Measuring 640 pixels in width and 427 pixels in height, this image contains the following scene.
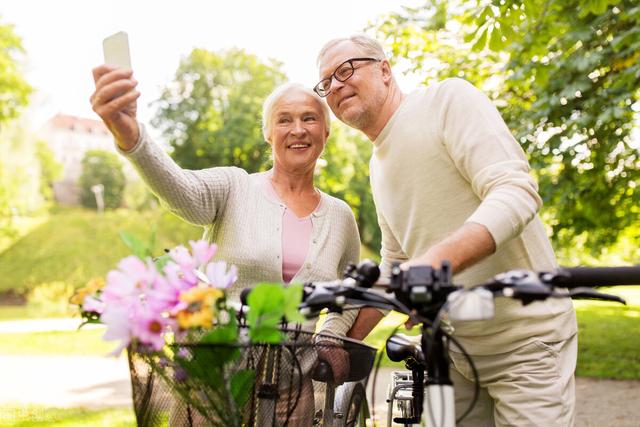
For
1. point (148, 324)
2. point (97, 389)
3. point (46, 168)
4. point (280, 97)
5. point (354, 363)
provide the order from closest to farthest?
point (148, 324)
point (354, 363)
point (280, 97)
point (97, 389)
point (46, 168)

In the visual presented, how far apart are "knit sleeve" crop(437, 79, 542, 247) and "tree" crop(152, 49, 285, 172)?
1050 inches

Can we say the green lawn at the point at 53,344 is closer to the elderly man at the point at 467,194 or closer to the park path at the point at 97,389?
the park path at the point at 97,389

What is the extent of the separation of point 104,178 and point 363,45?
64.1 m

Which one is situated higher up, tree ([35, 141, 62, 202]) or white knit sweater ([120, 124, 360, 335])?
tree ([35, 141, 62, 202])

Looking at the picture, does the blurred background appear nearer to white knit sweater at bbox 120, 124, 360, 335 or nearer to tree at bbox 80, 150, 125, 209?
white knit sweater at bbox 120, 124, 360, 335

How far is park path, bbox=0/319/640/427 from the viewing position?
25.9ft

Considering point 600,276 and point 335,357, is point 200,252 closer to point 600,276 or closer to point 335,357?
point 335,357

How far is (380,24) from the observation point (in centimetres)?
946

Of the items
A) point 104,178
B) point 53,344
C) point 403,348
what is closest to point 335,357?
point 403,348

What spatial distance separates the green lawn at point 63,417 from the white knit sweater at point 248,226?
5228 millimetres

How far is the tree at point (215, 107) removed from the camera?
2986 cm

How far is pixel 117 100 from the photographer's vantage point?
77.5 inches

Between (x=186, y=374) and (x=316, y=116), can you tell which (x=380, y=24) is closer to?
(x=316, y=116)

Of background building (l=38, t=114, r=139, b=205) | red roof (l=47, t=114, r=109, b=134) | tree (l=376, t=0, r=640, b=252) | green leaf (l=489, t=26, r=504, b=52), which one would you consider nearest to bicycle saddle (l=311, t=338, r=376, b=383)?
green leaf (l=489, t=26, r=504, b=52)
